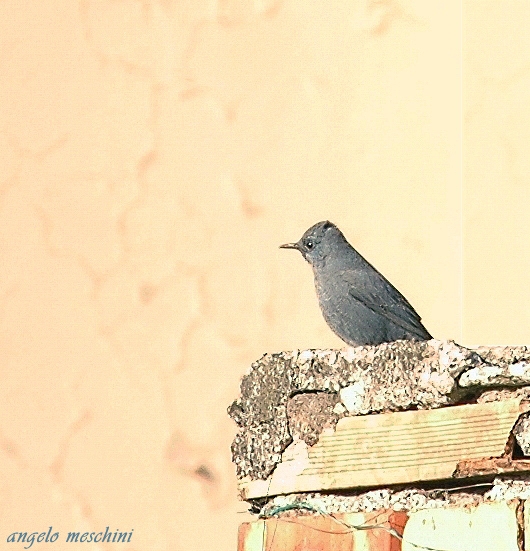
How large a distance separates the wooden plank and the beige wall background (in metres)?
2.77

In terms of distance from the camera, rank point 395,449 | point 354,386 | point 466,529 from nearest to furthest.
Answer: point 466,529 → point 395,449 → point 354,386

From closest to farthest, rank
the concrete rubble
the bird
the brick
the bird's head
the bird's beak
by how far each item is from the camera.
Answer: the brick < the concrete rubble < the bird < the bird's head < the bird's beak

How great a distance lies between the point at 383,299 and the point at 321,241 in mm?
381

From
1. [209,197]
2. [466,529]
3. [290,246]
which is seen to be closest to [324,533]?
[466,529]

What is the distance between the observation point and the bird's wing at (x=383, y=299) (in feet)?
16.2

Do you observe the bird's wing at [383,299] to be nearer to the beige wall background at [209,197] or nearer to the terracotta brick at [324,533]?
the beige wall background at [209,197]

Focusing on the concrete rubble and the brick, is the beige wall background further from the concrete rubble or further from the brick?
the brick

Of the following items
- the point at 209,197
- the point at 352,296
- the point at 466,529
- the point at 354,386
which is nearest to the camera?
the point at 466,529

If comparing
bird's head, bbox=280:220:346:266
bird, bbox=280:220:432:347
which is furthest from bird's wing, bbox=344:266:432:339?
bird's head, bbox=280:220:346:266

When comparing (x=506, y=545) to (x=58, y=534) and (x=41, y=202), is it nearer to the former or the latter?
(x=58, y=534)

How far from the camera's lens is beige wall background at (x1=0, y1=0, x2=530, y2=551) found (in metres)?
5.69

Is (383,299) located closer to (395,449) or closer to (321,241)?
(321,241)

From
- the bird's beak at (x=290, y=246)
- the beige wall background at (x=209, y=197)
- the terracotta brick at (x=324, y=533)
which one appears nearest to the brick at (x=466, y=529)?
the terracotta brick at (x=324, y=533)

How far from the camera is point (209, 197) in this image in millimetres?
5879
